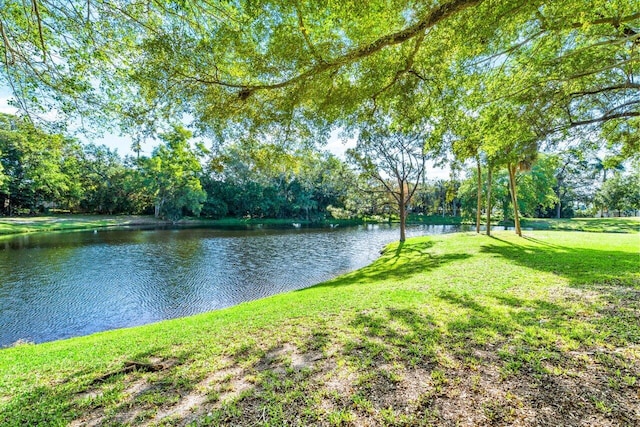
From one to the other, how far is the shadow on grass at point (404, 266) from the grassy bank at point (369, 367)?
12.6 feet

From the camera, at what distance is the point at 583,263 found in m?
8.52

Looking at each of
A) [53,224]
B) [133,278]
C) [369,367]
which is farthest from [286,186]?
[369,367]

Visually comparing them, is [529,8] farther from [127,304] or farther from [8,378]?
[127,304]

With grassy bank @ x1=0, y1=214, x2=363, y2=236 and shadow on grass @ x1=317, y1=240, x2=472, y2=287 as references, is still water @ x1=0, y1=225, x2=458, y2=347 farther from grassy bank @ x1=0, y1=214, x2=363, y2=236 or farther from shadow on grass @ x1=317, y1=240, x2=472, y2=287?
grassy bank @ x1=0, y1=214, x2=363, y2=236

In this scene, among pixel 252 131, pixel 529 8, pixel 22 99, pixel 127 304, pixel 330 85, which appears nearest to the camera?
pixel 529 8

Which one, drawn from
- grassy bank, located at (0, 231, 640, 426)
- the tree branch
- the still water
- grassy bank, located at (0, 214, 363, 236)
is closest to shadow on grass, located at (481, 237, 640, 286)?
grassy bank, located at (0, 231, 640, 426)

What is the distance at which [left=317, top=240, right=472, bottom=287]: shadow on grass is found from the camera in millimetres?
10086

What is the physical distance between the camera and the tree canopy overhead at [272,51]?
493cm

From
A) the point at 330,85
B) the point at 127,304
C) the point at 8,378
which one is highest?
the point at 330,85

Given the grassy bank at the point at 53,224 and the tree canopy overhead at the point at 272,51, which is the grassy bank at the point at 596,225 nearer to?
the tree canopy overhead at the point at 272,51

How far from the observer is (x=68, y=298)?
9922mm

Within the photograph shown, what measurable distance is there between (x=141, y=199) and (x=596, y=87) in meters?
55.9

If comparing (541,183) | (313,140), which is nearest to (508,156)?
(313,140)

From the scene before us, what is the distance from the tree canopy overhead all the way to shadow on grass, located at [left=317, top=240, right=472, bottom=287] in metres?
5.74
